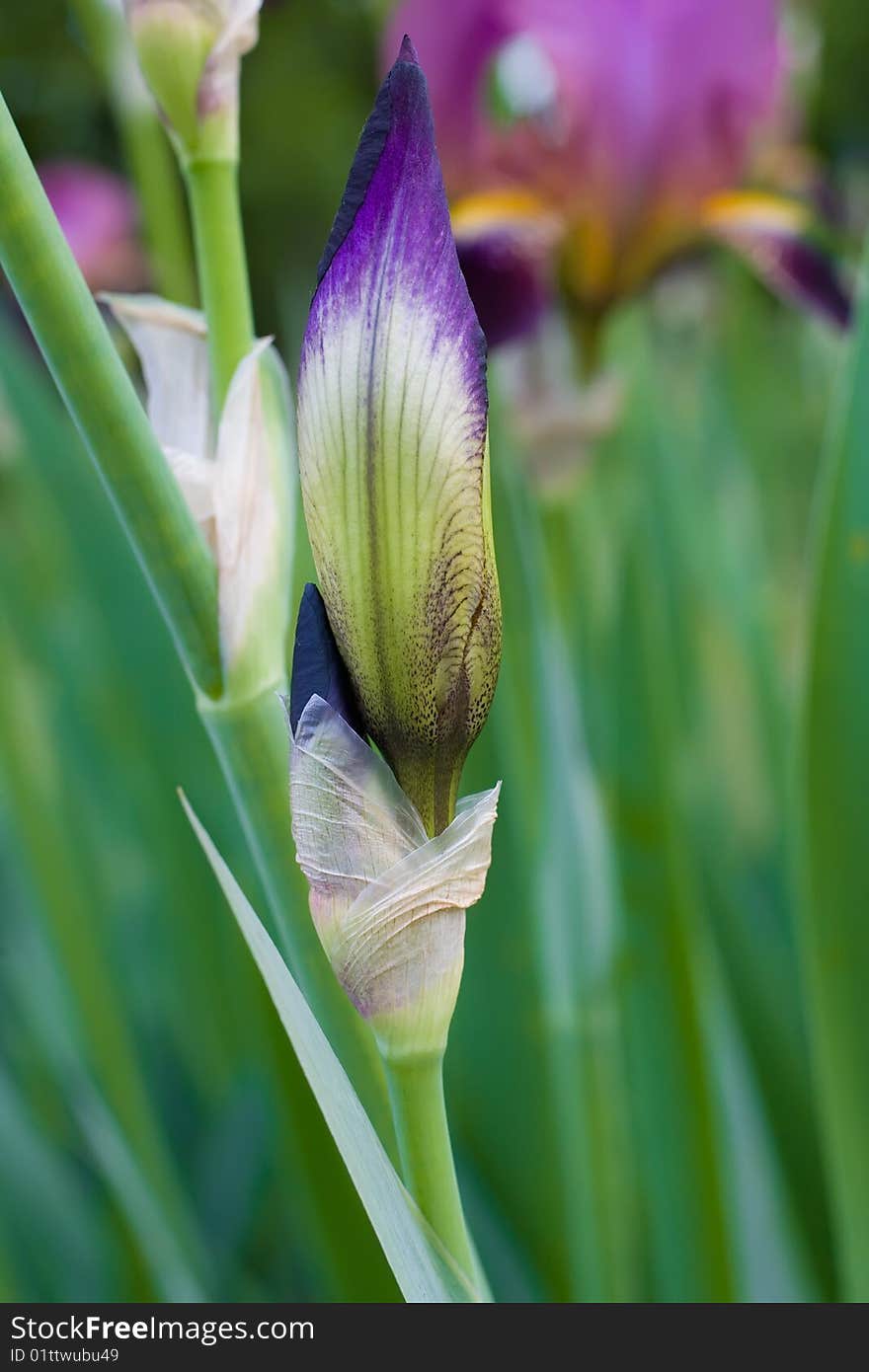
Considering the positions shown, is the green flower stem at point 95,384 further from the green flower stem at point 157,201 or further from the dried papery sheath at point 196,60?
the green flower stem at point 157,201

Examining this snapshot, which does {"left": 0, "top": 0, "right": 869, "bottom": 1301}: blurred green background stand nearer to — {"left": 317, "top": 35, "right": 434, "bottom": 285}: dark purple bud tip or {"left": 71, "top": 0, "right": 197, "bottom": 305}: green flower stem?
{"left": 71, "top": 0, "right": 197, "bottom": 305}: green flower stem

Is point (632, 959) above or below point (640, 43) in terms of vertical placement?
below

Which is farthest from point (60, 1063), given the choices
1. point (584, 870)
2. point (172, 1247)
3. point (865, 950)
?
point (865, 950)

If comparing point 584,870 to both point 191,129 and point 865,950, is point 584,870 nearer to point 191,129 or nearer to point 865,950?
point 865,950

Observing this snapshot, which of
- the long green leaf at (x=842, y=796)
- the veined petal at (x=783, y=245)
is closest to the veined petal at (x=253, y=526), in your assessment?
the long green leaf at (x=842, y=796)

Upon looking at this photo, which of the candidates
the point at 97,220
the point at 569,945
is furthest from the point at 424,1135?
the point at 97,220

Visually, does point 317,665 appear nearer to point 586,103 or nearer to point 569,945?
point 569,945
